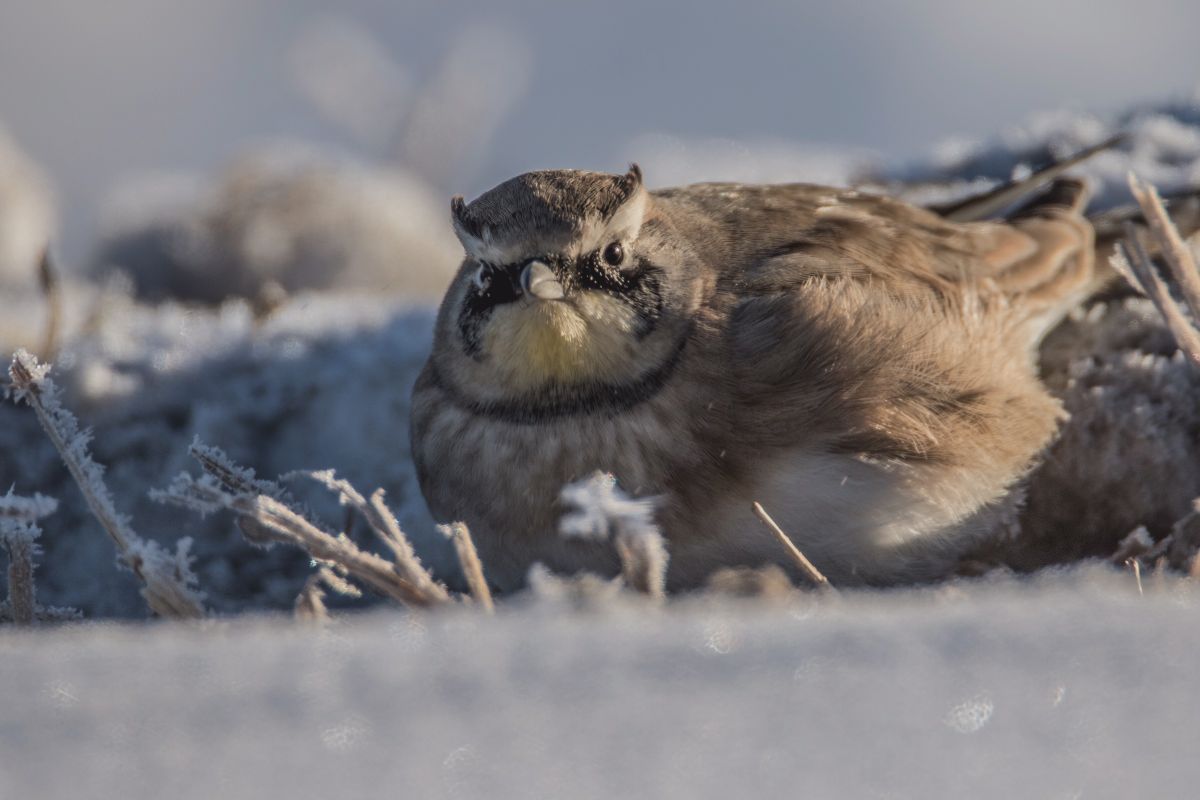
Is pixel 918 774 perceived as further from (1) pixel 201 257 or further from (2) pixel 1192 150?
(1) pixel 201 257

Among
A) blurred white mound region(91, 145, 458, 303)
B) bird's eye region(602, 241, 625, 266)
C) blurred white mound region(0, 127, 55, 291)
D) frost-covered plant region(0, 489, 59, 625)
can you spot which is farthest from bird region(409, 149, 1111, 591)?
blurred white mound region(0, 127, 55, 291)

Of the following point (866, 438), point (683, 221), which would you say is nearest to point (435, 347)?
point (683, 221)

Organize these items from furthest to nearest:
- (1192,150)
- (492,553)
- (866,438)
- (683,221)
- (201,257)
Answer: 1. (201,257)
2. (1192,150)
3. (683,221)
4. (492,553)
5. (866,438)

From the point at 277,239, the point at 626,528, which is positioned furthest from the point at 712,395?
the point at 277,239

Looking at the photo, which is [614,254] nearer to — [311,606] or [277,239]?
[311,606]

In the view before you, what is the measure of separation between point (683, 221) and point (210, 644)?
119 cm

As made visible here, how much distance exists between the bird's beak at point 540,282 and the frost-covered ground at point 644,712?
71 cm

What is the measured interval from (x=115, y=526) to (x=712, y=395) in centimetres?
80

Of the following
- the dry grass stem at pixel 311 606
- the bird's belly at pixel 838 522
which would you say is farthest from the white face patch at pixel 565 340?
the dry grass stem at pixel 311 606

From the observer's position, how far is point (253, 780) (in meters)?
Answer: 0.93

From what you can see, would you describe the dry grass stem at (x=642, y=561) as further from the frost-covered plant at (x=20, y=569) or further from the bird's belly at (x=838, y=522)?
the frost-covered plant at (x=20, y=569)

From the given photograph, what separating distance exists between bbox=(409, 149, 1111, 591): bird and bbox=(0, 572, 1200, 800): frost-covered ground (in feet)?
2.28

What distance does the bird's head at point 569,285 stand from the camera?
177cm

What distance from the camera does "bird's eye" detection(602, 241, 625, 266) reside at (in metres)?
1.82
